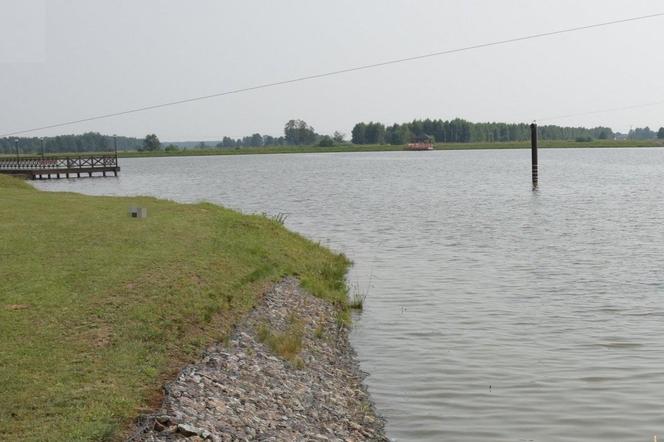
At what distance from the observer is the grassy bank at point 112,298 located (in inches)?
384

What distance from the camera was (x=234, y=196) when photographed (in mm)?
66812

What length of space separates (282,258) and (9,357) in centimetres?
1270

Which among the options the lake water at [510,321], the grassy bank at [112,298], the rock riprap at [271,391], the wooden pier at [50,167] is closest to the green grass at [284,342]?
the rock riprap at [271,391]

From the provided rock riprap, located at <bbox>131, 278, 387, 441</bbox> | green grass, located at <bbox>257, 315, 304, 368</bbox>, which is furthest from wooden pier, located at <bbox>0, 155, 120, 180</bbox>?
green grass, located at <bbox>257, 315, 304, 368</bbox>

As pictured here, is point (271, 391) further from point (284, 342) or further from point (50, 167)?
point (50, 167)

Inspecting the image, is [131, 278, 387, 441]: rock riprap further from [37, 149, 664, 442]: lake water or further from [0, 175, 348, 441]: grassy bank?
[37, 149, 664, 442]: lake water

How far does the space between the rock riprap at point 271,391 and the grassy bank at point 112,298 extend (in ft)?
1.31

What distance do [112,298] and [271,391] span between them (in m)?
4.34

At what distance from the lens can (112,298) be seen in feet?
48.2

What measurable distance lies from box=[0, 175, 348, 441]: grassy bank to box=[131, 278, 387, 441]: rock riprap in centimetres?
40

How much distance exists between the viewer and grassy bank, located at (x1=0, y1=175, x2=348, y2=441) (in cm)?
976

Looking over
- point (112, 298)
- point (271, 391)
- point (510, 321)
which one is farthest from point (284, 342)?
point (510, 321)

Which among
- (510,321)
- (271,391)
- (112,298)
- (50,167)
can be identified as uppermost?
(50,167)

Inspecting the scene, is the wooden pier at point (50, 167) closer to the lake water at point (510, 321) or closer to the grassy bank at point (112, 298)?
the lake water at point (510, 321)
